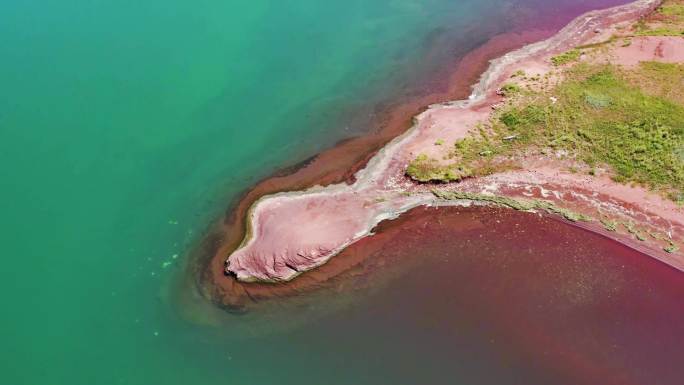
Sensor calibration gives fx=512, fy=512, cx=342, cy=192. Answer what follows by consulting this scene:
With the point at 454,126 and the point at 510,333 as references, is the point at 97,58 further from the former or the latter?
the point at 510,333

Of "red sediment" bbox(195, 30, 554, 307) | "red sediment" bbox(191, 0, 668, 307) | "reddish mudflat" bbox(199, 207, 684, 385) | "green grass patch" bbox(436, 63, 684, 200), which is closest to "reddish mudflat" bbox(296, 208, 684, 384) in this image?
"reddish mudflat" bbox(199, 207, 684, 385)

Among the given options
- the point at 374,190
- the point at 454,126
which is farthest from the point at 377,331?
the point at 454,126

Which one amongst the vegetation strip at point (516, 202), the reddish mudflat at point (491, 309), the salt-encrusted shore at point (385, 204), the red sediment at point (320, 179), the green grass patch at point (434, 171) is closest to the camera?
the reddish mudflat at point (491, 309)

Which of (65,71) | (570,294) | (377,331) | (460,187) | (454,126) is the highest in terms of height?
(65,71)

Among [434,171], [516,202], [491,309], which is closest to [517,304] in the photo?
[491,309]

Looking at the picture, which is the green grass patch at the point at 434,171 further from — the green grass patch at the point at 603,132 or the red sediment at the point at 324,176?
the red sediment at the point at 324,176

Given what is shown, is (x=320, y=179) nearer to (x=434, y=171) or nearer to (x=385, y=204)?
(x=385, y=204)

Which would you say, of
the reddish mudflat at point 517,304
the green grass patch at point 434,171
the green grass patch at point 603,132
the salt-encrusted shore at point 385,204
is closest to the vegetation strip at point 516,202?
the salt-encrusted shore at point 385,204

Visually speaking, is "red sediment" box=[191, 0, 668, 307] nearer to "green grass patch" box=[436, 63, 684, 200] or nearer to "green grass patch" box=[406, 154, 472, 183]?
"green grass patch" box=[406, 154, 472, 183]
